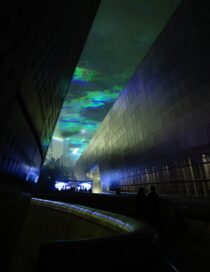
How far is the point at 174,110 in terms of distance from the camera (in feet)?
59.1

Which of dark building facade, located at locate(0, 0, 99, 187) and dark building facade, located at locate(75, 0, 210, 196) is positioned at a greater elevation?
dark building facade, located at locate(75, 0, 210, 196)

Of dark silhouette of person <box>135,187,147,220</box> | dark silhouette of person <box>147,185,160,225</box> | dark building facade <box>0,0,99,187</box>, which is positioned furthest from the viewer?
dark silhouette of person <box>135,187,147,220</box>

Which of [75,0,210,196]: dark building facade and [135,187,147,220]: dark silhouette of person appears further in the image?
[75,0,210,196]: dark building facade

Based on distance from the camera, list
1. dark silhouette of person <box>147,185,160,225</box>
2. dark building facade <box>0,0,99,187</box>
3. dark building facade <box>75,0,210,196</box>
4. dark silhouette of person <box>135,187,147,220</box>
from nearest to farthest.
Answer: dark building facade <box>0,0,99,187</box>, dark silhouette of person <box>147,185,160,225</box>, dark silhouette of person <box>135,187,147,220</box>, dark building facade <box>75,0,210,196</box>

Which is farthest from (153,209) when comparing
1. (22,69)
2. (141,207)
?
(22,69)

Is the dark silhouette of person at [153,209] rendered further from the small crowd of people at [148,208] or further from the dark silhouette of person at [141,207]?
the dark silhouette of person at [141,207]

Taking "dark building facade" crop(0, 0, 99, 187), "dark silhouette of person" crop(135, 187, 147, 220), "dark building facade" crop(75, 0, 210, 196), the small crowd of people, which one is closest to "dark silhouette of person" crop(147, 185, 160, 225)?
the small crowd of people

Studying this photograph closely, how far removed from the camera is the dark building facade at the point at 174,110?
14969 millimetres

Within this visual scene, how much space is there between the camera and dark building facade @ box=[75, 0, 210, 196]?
15.0 meters

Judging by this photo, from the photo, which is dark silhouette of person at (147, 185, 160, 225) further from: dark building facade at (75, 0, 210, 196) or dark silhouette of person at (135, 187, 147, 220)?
dark building facade at (75, 0, 210, 196)

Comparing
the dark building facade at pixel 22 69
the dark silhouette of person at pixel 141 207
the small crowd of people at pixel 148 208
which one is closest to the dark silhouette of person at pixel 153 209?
the small crowd of people at pixel 148 208

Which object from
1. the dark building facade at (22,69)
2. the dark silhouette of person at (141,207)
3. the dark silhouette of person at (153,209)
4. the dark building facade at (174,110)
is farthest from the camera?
the dark building facade at (174,110)

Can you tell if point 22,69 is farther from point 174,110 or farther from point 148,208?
point 174,110

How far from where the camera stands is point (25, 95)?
1097mm
